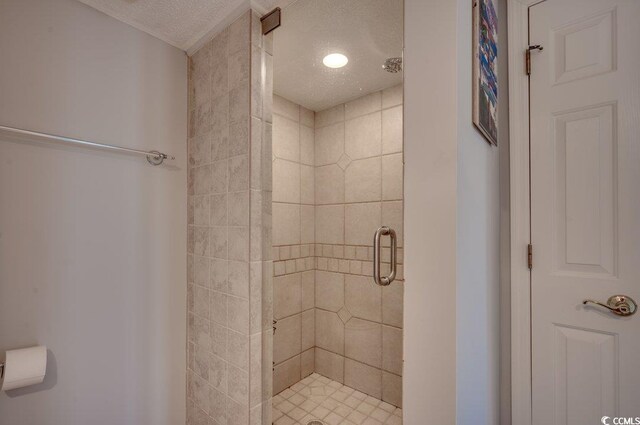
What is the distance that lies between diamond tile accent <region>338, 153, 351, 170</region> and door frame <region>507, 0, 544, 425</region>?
1.05 m

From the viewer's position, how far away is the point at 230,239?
121 cm

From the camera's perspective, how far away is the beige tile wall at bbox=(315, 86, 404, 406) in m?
1.86

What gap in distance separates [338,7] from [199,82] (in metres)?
0.73

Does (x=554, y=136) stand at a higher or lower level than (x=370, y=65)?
lower

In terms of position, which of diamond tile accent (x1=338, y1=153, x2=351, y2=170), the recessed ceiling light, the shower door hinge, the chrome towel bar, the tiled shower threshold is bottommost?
the tiled shower threshold

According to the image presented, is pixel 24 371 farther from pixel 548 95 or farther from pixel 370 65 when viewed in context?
pixel 548 95

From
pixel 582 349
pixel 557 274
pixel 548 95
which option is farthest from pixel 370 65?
pixel 582 349

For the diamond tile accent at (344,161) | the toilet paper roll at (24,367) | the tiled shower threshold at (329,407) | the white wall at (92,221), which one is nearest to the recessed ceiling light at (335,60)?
the diamond tile accent at (344,161)

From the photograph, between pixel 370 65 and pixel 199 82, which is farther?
pixel 370 65

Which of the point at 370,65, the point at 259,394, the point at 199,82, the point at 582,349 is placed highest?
the point at 370,65

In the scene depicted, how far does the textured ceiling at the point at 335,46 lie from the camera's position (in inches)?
48.8

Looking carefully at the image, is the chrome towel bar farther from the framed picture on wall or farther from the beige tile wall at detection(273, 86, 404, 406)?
the framed picture on wall

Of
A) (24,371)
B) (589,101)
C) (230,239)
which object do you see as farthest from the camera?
(230,239)

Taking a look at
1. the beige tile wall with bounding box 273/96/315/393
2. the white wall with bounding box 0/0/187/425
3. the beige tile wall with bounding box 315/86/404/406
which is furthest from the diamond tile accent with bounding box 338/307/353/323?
the white wall with bounding box 0/0/187/425
